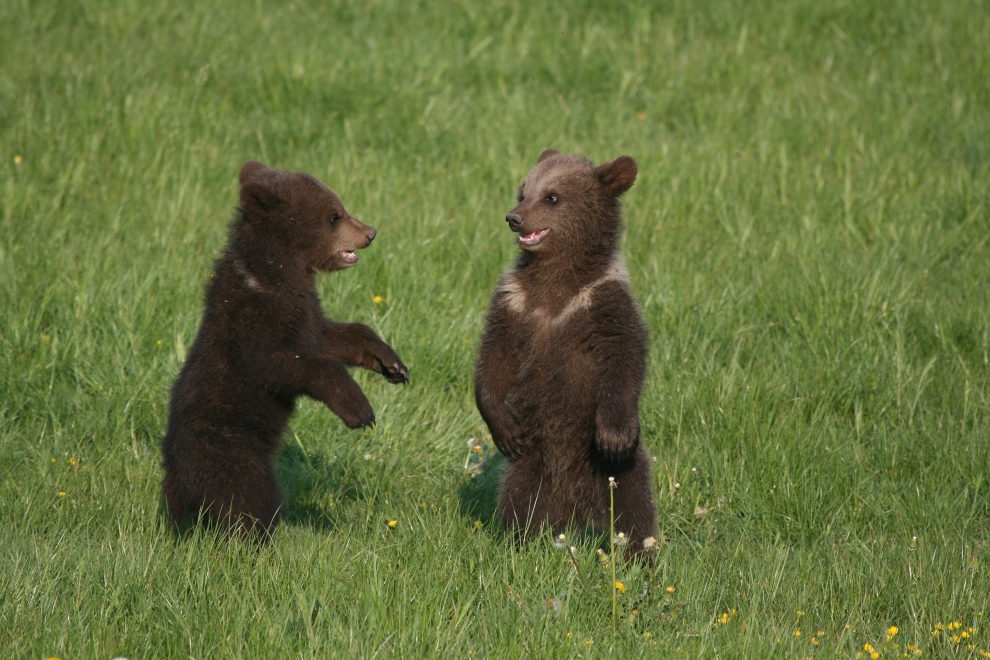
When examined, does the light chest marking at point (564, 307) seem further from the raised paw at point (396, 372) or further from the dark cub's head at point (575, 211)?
the raised paw at point (396, 372)

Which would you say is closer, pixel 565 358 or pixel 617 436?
pixel 617 436

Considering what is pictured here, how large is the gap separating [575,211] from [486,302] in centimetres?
222

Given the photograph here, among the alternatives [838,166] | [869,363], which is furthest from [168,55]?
[869,363]

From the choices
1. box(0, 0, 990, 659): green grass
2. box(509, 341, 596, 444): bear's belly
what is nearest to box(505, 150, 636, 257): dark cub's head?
box(509, 341, 596, 444): bear's belly

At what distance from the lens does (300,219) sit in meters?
5.12

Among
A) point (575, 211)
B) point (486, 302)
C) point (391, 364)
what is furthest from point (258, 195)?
point (486, 302)

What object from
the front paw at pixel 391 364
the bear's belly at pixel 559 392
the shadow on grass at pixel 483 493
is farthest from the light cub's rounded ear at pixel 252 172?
the shadow on grass at pixel 483 493

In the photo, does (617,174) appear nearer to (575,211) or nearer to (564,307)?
(575,211)

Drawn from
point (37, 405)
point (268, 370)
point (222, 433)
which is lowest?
point (37, 405)

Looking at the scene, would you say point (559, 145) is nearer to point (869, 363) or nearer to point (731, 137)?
point (731, 137)

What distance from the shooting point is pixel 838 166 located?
29.6 ft

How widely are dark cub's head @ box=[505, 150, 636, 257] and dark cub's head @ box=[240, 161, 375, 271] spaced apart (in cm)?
76

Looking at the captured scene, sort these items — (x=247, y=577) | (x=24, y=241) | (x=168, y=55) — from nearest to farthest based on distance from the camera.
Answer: (x=247, y=577)
(x=24, y=241)
(x=168, y=55)

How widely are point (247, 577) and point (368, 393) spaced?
2177mm
